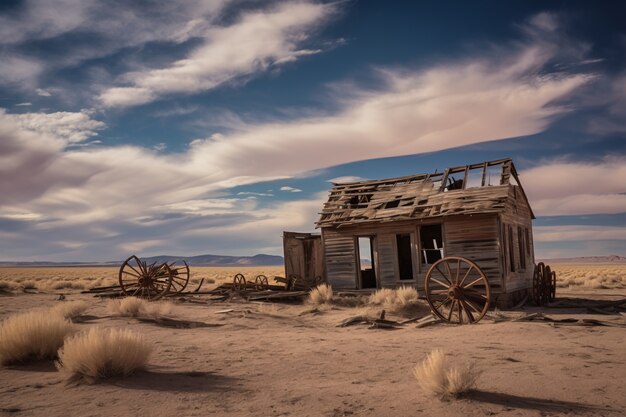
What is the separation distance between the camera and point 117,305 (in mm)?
13367

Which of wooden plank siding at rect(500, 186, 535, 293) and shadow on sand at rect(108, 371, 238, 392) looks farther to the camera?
wooden plank siding at rect(500, 186, 535, 293)

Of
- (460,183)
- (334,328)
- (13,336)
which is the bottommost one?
(334,328)

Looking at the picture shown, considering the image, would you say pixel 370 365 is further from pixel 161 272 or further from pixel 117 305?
pixel 161 272

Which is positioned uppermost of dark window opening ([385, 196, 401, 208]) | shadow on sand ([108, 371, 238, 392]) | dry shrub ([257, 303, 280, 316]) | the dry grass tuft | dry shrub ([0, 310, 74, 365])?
dark window opening ([385, 196, 401, 208])

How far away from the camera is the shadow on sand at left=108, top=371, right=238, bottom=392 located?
5.88 metres

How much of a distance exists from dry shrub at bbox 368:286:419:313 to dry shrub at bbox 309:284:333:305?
1.65 m

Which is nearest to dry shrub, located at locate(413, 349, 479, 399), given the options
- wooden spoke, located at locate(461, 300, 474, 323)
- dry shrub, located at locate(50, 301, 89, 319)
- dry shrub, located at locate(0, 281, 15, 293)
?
wooden spoke, located at locate(461, 300, 474, 323)

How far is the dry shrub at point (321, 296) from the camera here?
17.1 m

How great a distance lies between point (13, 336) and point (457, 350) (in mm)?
7065

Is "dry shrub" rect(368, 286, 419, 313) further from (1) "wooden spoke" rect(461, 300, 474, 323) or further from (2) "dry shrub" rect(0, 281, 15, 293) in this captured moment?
(2) "dry shrub" rect(0, 281, 15, 293)

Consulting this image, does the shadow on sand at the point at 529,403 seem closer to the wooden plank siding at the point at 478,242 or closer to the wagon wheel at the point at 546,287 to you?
the wooden plank siding at the point at 478,242

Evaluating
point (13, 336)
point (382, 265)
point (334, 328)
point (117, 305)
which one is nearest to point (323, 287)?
point (382, 265)

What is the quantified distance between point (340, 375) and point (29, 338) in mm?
4673

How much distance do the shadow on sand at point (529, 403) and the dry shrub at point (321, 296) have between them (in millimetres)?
11753
